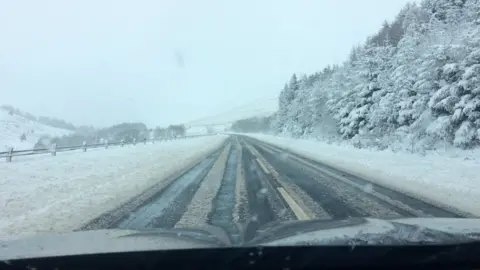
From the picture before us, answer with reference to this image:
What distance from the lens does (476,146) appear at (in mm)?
20562

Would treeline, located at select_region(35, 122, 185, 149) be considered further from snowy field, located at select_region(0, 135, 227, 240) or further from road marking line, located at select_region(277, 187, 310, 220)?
road marking line, located at select_region(277, 187, 310, 220)

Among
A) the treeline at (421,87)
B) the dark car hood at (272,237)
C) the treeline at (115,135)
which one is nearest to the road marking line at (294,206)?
the dark car hood at (272,237)

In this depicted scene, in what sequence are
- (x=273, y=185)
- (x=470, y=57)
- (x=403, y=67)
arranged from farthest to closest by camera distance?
(x=403, y=67)
(x=470, y=57)
(x=273, y=185)

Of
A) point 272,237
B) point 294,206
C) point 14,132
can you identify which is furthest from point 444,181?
point 14,132

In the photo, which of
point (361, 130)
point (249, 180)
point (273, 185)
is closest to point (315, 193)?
point (273, 185)

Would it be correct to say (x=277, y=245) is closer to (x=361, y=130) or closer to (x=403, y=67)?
(x=403, y=67)

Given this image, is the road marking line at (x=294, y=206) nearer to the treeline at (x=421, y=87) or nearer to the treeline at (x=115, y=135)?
the treeline at (x=421, y=87)

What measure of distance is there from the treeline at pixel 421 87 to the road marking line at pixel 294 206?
1372cm

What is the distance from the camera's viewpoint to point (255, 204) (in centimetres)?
842

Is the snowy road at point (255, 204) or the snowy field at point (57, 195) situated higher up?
the snowy field at point (57, 195)

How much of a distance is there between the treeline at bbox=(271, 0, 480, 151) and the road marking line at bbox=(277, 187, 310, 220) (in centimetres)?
1372

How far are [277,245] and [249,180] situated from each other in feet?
30.5

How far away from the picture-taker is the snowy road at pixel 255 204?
6699mm

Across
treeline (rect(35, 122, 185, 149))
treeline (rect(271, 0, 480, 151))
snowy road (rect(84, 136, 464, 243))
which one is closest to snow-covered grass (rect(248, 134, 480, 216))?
snowy road (rect(84, 136, 464, 243))
